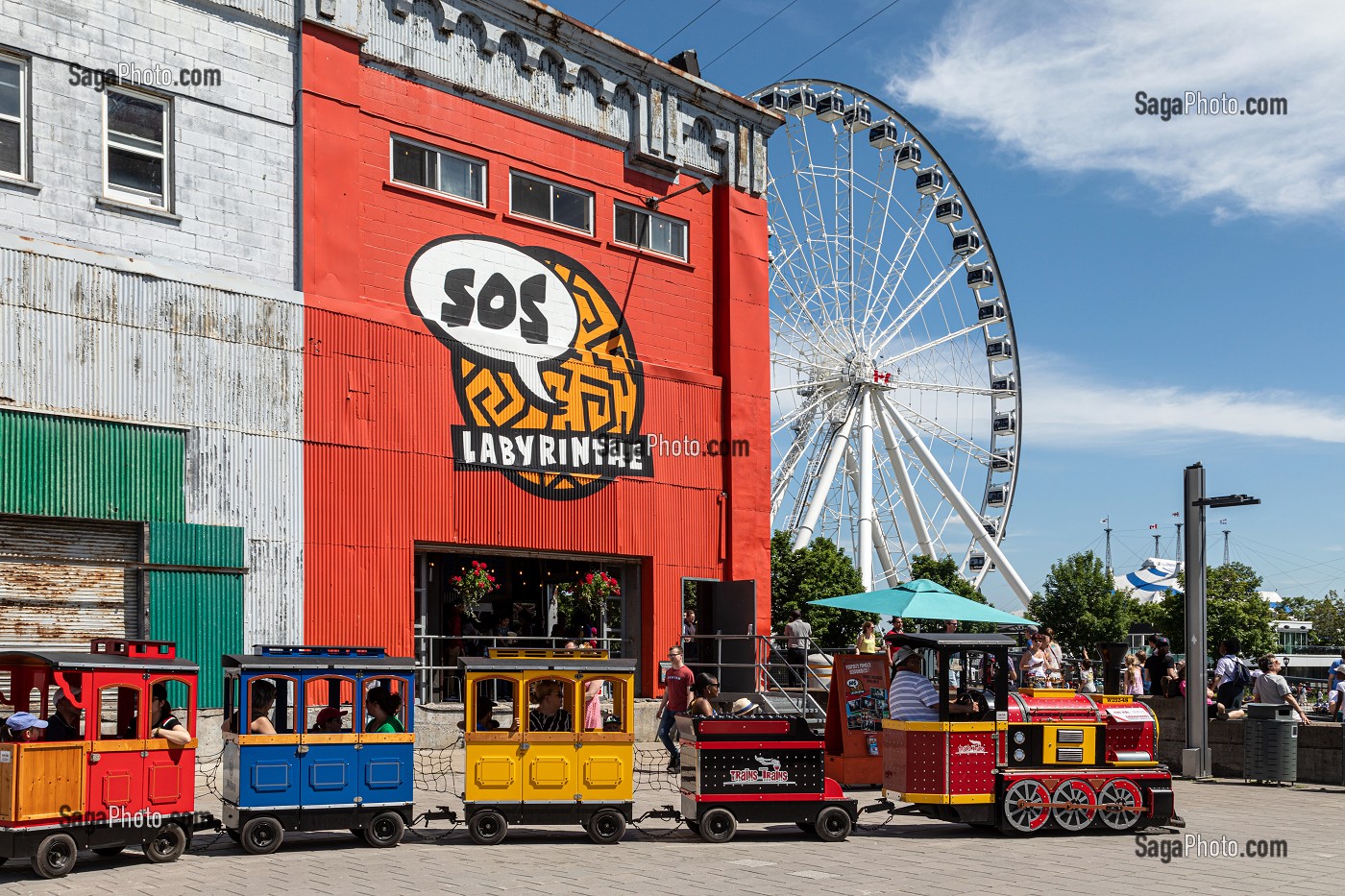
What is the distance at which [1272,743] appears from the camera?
71.2 ft

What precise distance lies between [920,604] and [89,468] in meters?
12.5

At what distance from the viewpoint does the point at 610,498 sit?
2444 cm

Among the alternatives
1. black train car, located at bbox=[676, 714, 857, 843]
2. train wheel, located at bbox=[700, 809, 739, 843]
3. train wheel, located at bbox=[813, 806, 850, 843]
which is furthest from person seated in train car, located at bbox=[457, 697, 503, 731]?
train wheel, located at bbox=[813, 806, 850, 843]

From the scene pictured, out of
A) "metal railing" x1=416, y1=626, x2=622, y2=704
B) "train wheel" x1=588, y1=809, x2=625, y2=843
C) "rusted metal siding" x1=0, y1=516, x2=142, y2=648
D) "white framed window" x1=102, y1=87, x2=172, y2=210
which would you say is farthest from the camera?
"metal railing" x1=416, y1=626, x2=622, y2=704

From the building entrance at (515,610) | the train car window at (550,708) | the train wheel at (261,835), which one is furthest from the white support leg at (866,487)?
the train wheel at (261,835)

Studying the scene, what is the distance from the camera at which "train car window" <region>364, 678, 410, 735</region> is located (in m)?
14.6

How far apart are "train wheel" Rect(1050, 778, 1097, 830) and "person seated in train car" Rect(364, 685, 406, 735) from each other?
743 cm

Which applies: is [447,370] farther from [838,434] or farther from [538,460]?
[838,434]

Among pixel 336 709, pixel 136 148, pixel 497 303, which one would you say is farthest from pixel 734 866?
pixel 136 148

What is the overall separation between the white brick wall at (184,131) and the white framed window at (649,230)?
691cm

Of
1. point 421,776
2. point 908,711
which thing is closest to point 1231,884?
point 908,711

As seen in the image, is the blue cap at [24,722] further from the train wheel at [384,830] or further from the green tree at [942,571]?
the green tree at [942,571]

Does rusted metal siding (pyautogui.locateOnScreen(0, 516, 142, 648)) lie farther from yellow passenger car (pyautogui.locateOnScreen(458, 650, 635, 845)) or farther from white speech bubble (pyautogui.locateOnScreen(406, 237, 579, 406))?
white speech bubble (pyautogui.locateOnScreen(406, 237, 579, 406))

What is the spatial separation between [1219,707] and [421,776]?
13.6m
